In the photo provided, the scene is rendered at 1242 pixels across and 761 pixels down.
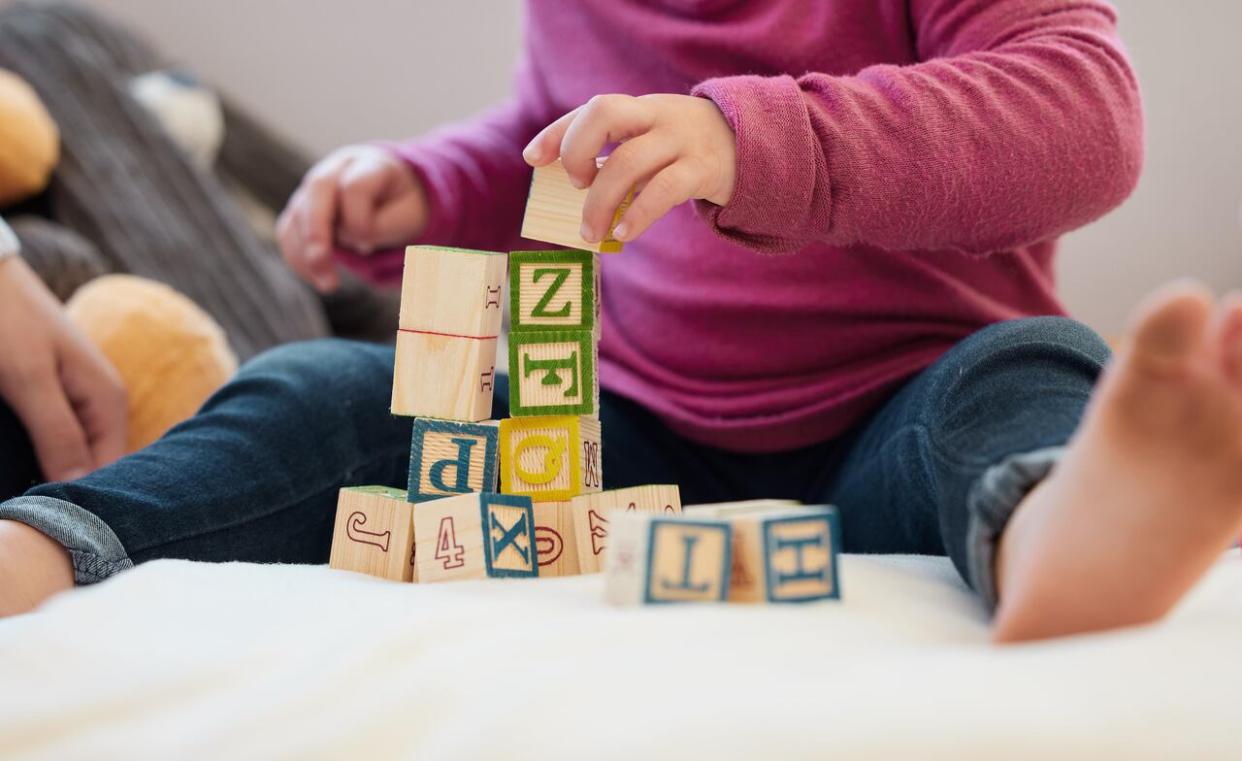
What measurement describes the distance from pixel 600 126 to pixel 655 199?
5 cm

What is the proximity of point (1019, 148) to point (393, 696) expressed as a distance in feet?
1.51

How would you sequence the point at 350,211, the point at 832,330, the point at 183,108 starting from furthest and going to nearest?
the point at 183,108 → the point at 350,211 → the point at 832,330

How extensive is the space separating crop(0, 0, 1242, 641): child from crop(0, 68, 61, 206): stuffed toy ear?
592mm

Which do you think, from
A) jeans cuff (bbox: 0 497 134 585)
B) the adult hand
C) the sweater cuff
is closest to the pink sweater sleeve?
the sweater cuff

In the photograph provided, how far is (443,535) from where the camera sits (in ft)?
1.94

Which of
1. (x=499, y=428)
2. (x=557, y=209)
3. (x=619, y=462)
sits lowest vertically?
(x=619, y=462)

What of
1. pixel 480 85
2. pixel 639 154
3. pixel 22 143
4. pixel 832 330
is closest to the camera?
pixel 639 154

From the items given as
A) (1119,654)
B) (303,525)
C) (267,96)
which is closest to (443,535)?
(303,525)

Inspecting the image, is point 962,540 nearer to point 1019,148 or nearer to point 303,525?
point 1019,148

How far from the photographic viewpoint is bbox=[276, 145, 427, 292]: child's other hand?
908mm

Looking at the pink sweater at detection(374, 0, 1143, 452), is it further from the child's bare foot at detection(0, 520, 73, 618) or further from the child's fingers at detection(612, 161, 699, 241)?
the child's bare foot at detection(0, 520, 73, 618)

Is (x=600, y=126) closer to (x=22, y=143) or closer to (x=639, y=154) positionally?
(x=639, y=154)

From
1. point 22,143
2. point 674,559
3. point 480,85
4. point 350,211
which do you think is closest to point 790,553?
point 674,559

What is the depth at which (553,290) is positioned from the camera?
63cm
